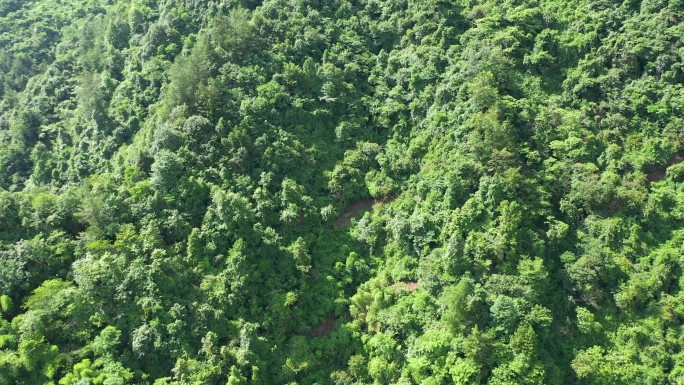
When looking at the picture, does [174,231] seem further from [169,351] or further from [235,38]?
[235,38]

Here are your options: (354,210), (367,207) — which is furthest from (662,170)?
(354,210)

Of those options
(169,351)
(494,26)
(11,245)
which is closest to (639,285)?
(494,26)

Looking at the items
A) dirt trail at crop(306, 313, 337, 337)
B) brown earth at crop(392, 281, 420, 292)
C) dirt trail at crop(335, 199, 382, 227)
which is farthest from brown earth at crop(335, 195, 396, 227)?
dirt trail at crop(306, 313, 337, 337)

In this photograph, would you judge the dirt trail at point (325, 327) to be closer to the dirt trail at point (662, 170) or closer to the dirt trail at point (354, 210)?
the dirt trail at point (354, 210)

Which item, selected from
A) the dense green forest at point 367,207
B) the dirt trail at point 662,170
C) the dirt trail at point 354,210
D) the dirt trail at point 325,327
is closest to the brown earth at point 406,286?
the dense green forest at point 367,207

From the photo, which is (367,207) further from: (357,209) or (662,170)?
(662,170)

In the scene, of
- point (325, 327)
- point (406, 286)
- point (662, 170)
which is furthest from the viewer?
point (662, 170)

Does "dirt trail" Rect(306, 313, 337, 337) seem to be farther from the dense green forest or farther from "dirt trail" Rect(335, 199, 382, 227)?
"dirt trail" Rect(335, 199, 382, 227)
